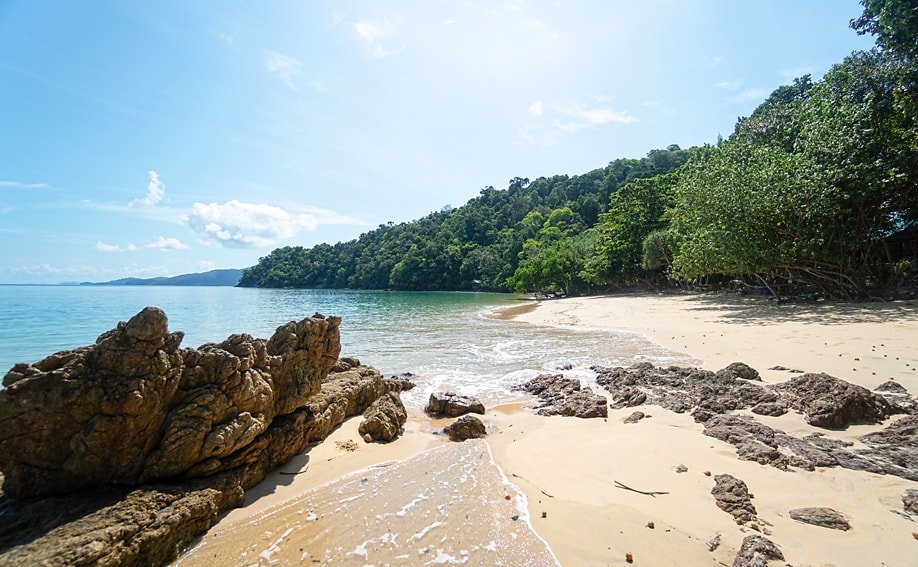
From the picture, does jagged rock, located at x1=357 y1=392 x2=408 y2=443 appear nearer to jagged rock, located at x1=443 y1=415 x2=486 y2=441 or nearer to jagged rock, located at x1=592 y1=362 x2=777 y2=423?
jagged rock, located at x1=443 y1=415 x2=486 y2=441

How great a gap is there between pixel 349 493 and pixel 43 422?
2994 mm

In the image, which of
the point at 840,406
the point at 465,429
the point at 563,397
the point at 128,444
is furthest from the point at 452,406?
the point at 840,406

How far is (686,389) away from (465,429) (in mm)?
4616

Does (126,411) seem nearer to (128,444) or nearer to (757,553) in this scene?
(128,444)

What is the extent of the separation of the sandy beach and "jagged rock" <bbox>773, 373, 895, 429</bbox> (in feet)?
0.58

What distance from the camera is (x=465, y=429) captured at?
6.58 metres

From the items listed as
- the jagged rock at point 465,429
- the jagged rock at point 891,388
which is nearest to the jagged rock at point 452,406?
the jagged rock at point 465,429

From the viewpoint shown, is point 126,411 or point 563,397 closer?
point 126,411

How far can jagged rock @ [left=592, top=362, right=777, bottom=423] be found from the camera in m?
6.73

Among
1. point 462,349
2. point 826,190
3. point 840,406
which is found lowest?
point 462,349

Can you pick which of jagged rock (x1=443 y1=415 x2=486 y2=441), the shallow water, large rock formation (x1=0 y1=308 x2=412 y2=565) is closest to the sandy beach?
the shallow water

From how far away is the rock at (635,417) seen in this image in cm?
653

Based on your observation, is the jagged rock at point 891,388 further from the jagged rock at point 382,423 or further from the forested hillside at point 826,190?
the forested hillside at point 826,190

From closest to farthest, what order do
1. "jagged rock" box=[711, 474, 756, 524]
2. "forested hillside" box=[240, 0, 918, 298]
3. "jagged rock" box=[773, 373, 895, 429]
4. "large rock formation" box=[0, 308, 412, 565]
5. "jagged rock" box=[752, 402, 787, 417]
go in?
"large rock formation" box=[0, 308, 412, 565]
"jagged rock" box=[711, 474, 756, 524]
"jagged rock" box=[773, 373, 895, 429]
"jagged rock" box=[752, 402, 787, 417]
"forested hillside" box=[240, 0, 918, 298]
